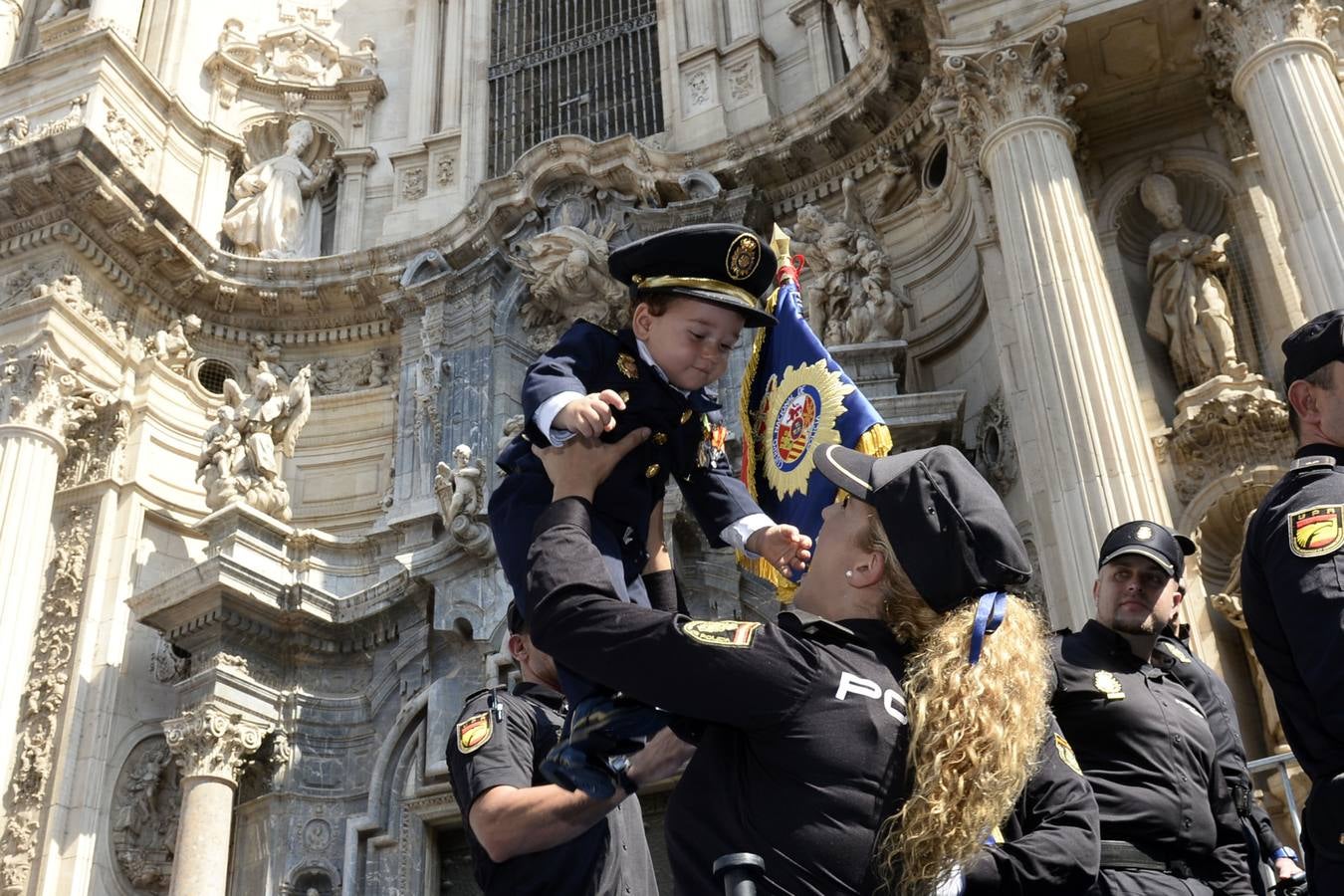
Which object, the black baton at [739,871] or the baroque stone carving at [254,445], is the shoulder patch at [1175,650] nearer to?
the black baton at [739,871]

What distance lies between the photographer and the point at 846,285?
534 inches

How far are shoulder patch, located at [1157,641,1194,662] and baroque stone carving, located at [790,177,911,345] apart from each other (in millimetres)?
8427

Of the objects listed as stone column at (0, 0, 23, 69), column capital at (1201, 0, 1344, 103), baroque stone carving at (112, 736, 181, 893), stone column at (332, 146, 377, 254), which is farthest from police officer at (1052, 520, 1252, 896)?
stone column at (0, 0, 23, 69)

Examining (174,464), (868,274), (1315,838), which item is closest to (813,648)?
(1315,838)

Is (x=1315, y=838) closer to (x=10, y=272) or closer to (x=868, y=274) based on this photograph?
(x=868, y=274)

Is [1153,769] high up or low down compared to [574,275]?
down

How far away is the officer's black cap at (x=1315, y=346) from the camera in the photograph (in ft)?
10.7

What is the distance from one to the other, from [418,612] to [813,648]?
11.9m

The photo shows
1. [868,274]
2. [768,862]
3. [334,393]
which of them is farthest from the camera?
[334,393]

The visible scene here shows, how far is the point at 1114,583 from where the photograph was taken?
15.2 feet

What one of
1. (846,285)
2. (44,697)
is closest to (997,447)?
(846,285)

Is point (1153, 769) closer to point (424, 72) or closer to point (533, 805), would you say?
point (533, 805)

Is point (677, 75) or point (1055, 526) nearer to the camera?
point (1055, 526)

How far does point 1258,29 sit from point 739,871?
9997 mm
